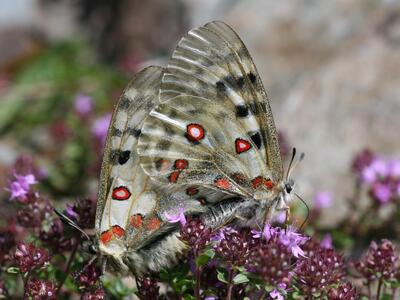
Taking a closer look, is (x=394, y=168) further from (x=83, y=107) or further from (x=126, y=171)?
(x=83, y=107)

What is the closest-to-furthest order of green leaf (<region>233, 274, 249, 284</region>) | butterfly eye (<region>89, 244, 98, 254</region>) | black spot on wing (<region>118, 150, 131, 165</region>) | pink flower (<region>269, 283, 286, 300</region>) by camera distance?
pink flower (<region>269, 283, 286, 300</region>) → green leaf (<region>233, 274, 249, 284</region>) → butterfly eye (<region>89, 244, 98, 254</region>) → black spot on wing (<region>118, 150, 131, 165</region>)

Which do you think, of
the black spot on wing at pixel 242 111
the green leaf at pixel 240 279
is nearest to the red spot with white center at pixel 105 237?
the green leaf at pixel 240 279

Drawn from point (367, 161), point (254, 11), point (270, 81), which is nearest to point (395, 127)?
point (367, 161)

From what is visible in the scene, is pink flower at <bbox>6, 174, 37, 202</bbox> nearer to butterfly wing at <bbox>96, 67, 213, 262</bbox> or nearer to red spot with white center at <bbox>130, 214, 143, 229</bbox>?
butterfly wing at <bbox>96, 67, 213, 262</bbox>

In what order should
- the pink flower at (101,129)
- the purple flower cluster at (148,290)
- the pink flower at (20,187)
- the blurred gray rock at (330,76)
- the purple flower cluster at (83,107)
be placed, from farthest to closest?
the purple flower cluster at (83,107), the pink flower at (101,129), the blurred gray rock at (330,76), the pink flower at (20,187), the purple flower cluster at (148,290)

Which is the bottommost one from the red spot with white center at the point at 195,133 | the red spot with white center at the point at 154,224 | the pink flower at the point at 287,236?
the red spot with white center at the point at 154,224

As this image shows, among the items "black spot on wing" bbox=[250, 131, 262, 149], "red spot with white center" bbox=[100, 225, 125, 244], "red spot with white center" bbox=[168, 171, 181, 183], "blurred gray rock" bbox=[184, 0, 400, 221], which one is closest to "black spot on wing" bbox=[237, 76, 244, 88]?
"black spot on wing" bbox=[250, 131, 262, 149]

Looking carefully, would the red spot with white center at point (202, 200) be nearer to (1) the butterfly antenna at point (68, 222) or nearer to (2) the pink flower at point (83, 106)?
(1) the butterfly antenna at point (68, 222)
